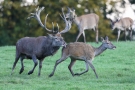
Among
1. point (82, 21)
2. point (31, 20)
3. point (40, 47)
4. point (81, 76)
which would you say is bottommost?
point (31, 20)

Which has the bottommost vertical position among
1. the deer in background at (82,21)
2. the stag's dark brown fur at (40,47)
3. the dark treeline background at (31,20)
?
the dark treeline background at (31,20)

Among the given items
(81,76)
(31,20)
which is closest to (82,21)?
(81,76)

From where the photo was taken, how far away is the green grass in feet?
43.6

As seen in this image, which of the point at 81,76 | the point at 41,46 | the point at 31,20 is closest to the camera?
the point at 41,46

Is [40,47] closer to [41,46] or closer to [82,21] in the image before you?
[41,46]

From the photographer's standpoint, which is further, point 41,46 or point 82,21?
point 82,21

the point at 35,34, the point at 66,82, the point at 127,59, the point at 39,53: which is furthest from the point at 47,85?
the point at 35,34

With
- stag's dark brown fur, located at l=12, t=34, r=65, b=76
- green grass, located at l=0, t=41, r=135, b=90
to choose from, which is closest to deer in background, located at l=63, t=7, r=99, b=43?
green grass, located at l=0, t=41, r=135, b=90

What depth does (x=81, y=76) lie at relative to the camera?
51.3ft

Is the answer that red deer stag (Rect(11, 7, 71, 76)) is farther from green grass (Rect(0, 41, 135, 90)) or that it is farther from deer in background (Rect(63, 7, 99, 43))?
deer in background (Rect(63, 7, 99, 43))

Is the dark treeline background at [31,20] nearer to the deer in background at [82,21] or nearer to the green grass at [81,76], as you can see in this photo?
the deer in background at [82,21]

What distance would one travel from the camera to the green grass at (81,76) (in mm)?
13299

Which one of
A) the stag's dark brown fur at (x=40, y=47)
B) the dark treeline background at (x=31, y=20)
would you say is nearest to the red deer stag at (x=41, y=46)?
the stag's dark brown fur at (x=40, y=47)

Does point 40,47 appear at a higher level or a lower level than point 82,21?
higher
